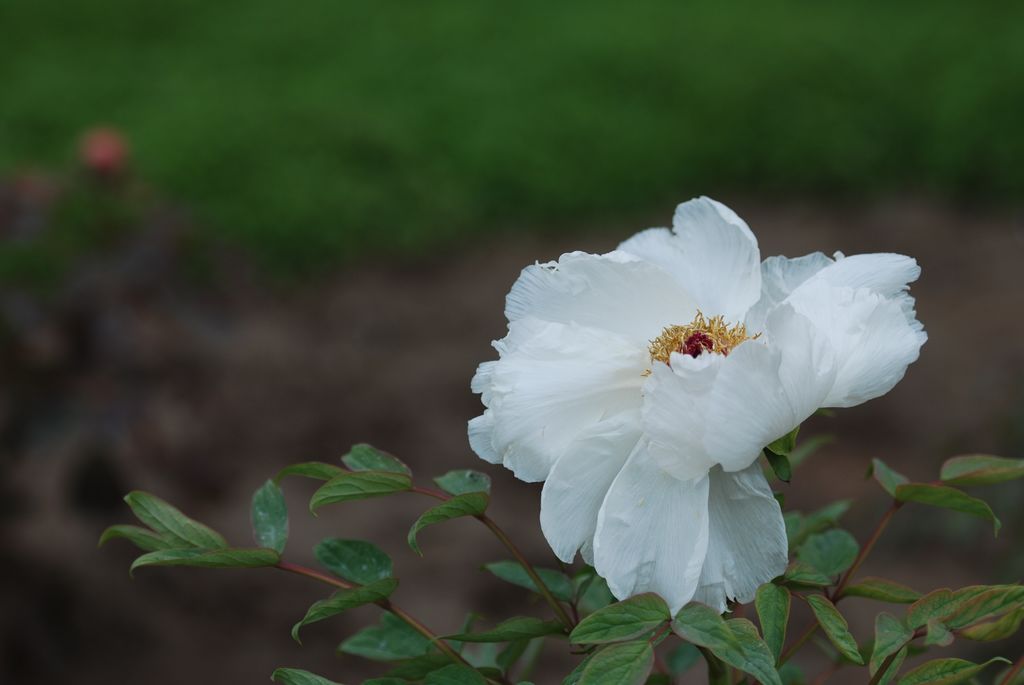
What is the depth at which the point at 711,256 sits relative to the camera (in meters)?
0.78

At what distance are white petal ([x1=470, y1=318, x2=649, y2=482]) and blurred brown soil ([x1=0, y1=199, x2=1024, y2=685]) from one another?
1.47m

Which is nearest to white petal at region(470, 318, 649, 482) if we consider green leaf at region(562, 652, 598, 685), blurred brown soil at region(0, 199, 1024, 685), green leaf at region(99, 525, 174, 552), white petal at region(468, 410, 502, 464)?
white petal at region(468, 410, 502, 464)

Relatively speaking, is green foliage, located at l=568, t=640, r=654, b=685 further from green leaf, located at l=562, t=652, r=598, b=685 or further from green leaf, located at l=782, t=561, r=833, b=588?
green leaf, located at l=782, t=561, r=833, b=588

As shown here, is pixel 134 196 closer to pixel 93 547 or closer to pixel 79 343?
pixel 79 343

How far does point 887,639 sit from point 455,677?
232mm

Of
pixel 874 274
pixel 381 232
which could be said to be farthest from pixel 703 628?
pixel 381 232

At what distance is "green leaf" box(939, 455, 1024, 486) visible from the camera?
77cm

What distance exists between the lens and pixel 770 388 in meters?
0.64

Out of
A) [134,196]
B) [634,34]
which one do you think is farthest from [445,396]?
[634,34]

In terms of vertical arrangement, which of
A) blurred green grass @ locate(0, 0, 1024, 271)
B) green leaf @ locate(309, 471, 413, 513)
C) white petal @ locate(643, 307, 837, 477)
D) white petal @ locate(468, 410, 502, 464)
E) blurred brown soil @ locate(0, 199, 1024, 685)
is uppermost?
white petal @ locate(643, 307, 837, 477)

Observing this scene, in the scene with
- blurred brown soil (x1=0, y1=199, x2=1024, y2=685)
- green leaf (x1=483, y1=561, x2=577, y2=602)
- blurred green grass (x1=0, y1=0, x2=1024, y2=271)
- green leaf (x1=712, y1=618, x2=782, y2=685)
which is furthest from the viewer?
blurred green grass (x1=0, y1=0, x2=1024, y2=271)

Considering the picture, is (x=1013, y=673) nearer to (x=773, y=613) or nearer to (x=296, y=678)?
(x=773, y=613)

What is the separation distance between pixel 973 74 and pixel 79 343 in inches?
145

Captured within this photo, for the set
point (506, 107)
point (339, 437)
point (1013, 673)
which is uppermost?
point (1013, 673)
